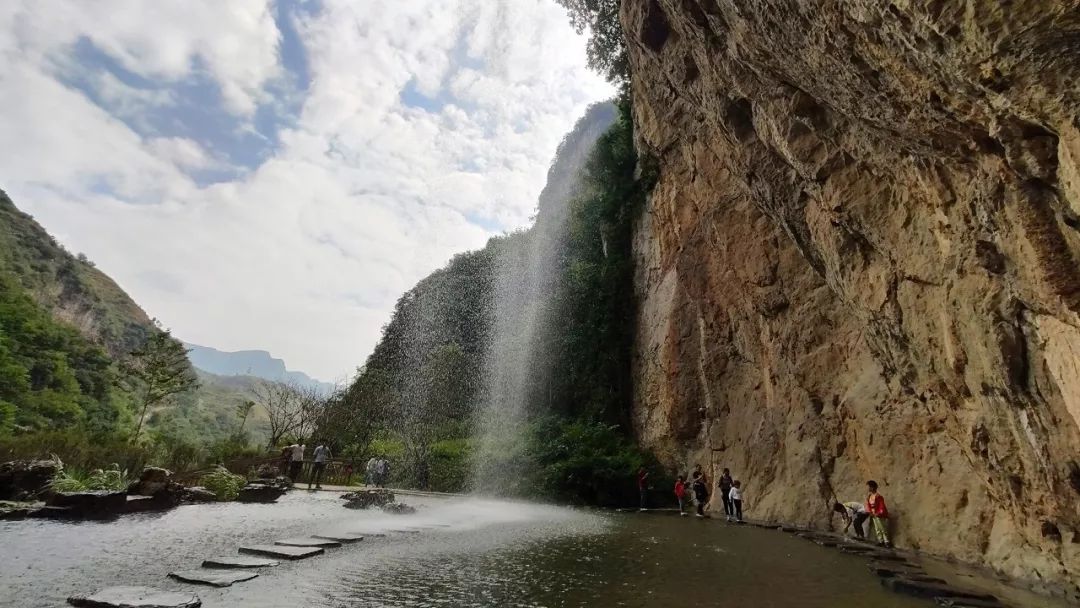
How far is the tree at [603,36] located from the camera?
2367 centimetres

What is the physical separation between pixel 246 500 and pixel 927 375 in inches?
506

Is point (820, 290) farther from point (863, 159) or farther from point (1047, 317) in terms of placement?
point (1047, 317)

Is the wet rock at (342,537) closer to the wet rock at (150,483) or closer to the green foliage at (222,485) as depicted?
the wet rock at (150,483)

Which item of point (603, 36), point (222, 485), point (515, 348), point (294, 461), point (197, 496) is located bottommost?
point (197, 496)

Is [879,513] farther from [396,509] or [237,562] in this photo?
[237,562]

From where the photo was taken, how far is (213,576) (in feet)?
15.3

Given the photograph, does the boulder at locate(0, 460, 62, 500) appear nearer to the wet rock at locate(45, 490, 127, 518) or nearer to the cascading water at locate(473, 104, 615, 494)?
the wet rock at locate(45, 490, 127, 518)

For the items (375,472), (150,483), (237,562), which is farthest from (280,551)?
(375,472)

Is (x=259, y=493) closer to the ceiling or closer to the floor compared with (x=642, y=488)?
closer to the floor

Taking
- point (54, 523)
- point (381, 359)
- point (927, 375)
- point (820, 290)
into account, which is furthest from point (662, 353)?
point (381, 359)

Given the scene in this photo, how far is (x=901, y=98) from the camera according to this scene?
5.86 m

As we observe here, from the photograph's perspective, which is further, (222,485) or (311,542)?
(222,485)

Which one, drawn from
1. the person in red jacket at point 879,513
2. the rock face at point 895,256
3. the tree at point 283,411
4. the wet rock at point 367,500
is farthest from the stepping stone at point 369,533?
the tree at point 283,411

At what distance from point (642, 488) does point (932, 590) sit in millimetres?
11263
